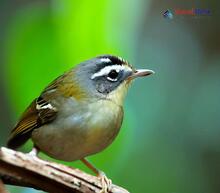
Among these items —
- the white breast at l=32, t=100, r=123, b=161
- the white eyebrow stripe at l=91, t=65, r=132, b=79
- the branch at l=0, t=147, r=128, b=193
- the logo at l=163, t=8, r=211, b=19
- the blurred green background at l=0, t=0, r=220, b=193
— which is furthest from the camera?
the logo at l=163, t=8, r=211, b=19

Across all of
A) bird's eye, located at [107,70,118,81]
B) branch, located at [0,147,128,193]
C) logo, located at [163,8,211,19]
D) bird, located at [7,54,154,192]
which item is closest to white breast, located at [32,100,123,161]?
bird, located at [7,54,154,192]

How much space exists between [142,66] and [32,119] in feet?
2.85

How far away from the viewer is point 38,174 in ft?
6.42

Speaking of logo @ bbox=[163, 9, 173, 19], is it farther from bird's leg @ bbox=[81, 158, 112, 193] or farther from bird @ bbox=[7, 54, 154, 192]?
bird's leg @ bbox=[81, 158, 112, 193]

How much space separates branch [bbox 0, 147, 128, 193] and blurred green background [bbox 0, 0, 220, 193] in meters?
0.67

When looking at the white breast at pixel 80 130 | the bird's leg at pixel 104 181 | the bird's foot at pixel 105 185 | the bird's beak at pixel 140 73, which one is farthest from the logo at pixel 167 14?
the bird's foot at pixel 105 185

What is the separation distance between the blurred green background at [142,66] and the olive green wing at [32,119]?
0.12 m

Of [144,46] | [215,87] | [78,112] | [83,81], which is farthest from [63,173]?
[215,87]

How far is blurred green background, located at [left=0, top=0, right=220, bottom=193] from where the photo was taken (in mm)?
2629

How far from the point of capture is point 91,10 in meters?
2.58

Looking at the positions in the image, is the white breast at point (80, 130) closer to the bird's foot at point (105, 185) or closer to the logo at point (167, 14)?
the bird's foot at point (105, 185)

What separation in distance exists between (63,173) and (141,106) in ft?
3.94

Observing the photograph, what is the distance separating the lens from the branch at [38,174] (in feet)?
6.30

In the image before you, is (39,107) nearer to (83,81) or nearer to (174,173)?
(83,81)
